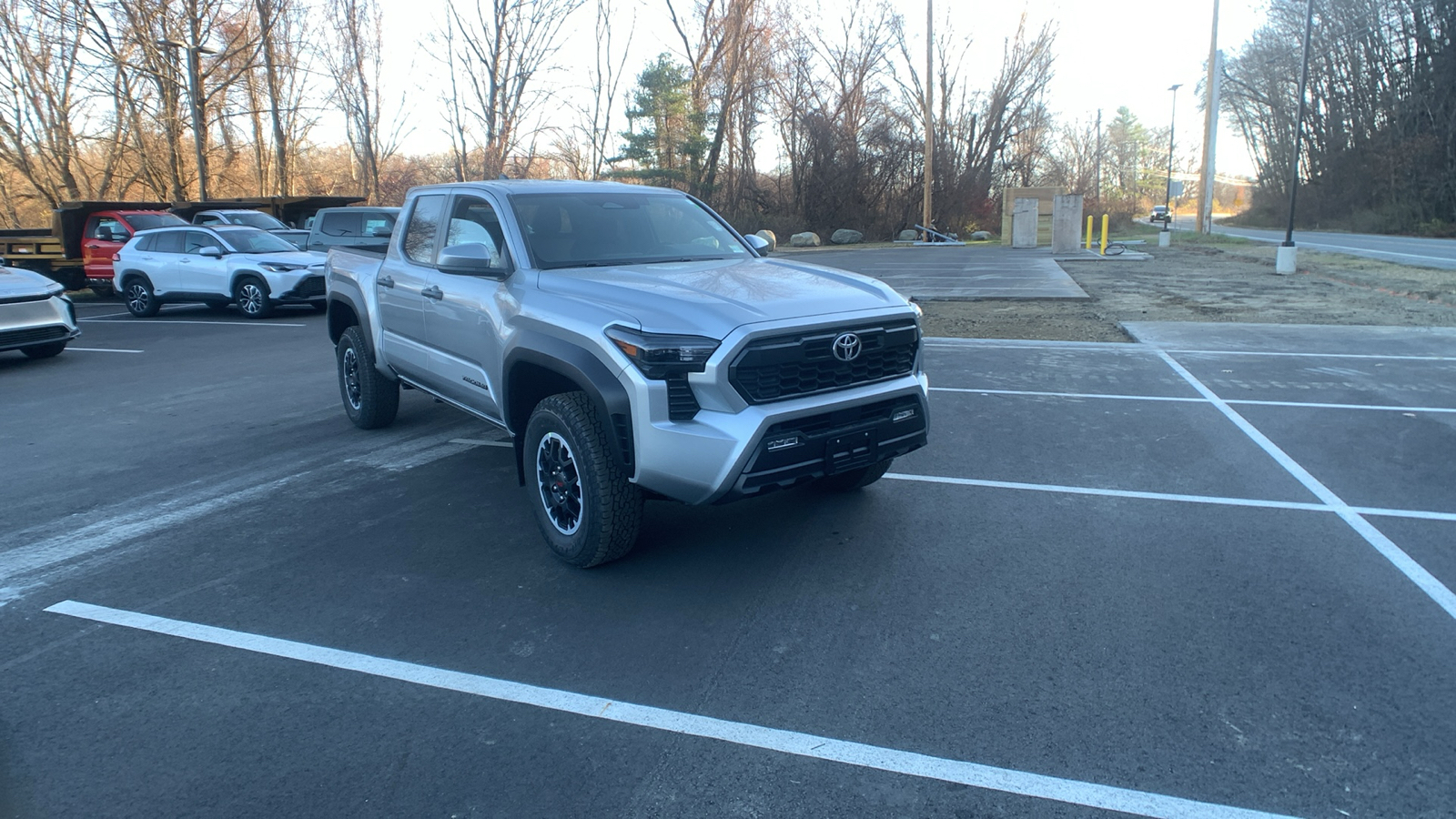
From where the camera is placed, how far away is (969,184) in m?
45.2

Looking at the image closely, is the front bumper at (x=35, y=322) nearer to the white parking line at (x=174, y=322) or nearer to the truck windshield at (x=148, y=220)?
the white parking line at (x=174, y=322)

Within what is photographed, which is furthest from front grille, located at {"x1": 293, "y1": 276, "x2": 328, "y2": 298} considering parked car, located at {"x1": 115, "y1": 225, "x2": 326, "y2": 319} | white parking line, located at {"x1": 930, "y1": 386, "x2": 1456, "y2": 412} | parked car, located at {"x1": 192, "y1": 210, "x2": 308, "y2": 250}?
white parking line, located at {"x1": 930, "y1": 386, "x2": 1456, "y2": 412}

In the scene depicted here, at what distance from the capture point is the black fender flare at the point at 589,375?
4.34 metres

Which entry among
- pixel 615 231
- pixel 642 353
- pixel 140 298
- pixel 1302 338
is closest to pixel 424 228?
pixel 615 231

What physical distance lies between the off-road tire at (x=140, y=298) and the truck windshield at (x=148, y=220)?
3003 millimetres

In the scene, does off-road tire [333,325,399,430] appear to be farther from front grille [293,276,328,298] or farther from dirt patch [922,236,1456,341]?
front grille [293,276,328,298]

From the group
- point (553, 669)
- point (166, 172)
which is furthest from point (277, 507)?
point (166, 172)

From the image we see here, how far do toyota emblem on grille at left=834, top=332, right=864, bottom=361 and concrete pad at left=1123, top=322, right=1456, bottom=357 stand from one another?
8.27m

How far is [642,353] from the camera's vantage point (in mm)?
4246

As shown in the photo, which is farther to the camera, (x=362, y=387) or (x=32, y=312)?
(x=32, y=312)

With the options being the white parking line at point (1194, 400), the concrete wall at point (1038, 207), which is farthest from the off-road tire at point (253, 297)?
the concrete wall at point (1038, 207)

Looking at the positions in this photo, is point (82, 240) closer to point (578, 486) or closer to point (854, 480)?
point (578, 486)

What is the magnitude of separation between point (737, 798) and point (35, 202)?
157 feet

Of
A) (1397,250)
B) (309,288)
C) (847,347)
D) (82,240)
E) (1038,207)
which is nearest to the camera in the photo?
(847,347)
